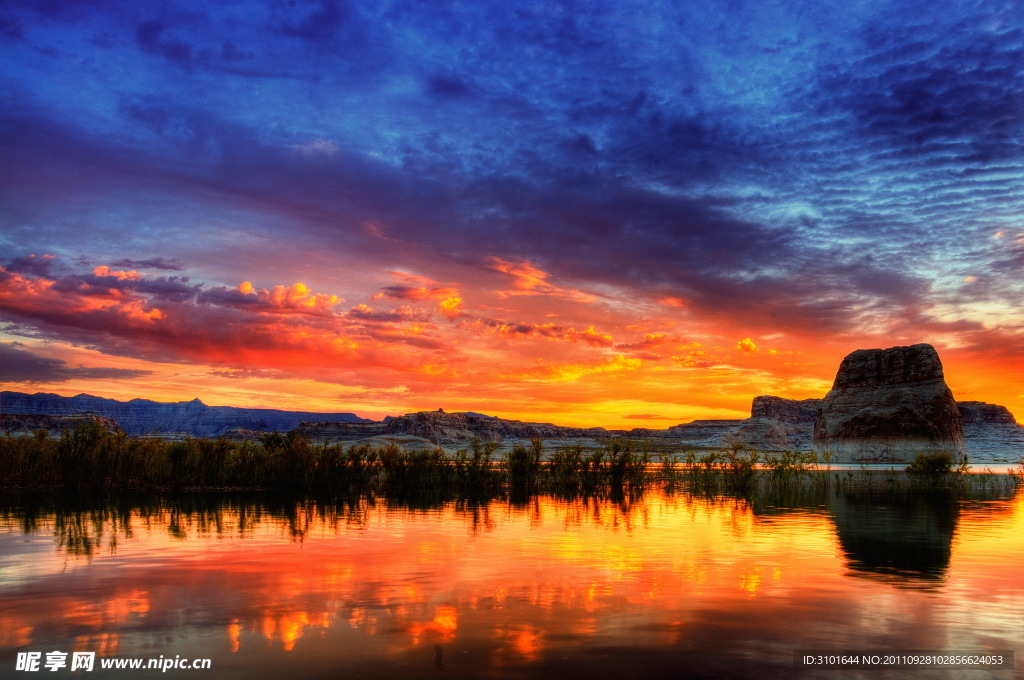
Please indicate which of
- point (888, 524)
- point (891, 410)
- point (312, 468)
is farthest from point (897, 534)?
point (891, 410)

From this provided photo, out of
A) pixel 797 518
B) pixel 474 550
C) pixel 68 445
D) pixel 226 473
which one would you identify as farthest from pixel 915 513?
pixel 68 445

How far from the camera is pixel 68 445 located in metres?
29.5

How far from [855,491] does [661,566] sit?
25172 mm

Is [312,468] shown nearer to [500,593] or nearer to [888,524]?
[500,593]

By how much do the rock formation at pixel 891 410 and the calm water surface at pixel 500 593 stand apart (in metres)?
89.0

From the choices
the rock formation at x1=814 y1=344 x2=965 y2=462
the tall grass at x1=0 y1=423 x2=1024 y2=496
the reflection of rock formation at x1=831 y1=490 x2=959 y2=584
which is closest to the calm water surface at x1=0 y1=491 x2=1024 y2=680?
the reflection of rock formation at x1=831 y1=490 x2=959 y2=584

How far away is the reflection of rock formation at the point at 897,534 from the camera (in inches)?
541

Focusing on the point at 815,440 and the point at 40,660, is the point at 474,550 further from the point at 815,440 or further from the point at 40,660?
the point at 815,440

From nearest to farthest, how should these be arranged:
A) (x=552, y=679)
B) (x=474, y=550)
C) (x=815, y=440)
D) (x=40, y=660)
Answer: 1. (x=552, y=679)
2. (x=40, y=660)
3. (x=474, y=550)
4. (x=815, y=440)

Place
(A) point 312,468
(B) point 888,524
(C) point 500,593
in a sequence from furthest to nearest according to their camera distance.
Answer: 1. (A) point 312,468
2. (B) point 888,524
3. (C) point 500,593

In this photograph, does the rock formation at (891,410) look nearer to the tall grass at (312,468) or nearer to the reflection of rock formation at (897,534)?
the tall grass at (312,468)

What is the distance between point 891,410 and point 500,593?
10863cm

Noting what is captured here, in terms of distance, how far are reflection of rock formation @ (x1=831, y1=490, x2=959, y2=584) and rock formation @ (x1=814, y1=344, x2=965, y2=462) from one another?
77.1m

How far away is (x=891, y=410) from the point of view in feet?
339
